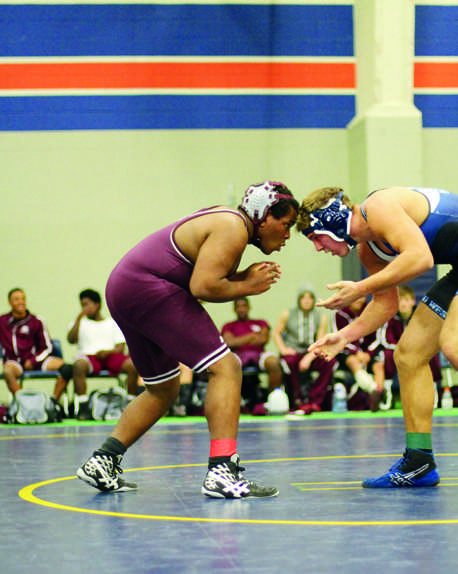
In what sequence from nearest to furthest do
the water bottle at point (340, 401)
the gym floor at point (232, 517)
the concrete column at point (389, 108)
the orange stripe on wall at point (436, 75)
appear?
1. the gym floor at point (232, 517)
2. the water bottle at point (340, 401)
3. the concrete column at point (389, 108)
4. the orange stripe on wall at point (436, 75)

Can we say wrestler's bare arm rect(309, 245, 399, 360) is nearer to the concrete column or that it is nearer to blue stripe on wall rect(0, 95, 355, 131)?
the concrete column

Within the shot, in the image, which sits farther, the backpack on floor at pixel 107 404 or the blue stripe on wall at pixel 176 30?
the blue stripe on wall at pixel 176 30

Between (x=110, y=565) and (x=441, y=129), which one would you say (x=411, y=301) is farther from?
(x=110, y=565)

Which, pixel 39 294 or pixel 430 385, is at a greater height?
pixel 39 294

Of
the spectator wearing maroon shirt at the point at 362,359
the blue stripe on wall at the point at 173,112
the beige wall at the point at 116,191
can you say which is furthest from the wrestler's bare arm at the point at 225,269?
the blue stripe on wall at the point at 173,112

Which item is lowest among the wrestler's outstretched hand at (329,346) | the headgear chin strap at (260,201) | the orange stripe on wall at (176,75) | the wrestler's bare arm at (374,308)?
the wrestler's outstretched hand at (329,346)

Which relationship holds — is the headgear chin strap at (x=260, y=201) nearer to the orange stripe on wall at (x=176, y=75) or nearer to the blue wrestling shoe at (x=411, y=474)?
the blue wrestling shoe at (x=411, y=474)

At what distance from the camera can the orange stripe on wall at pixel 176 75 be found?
11984 mm

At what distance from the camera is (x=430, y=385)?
444 centimetres

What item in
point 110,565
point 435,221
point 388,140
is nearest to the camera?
point 110,565

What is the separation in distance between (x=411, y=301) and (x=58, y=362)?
383 centimetres

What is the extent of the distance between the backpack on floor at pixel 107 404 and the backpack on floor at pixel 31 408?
1.46ft

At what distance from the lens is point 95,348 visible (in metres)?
10.4

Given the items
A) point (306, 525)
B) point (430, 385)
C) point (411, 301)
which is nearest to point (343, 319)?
point (411, 301)
